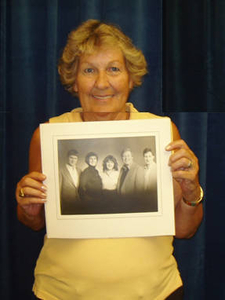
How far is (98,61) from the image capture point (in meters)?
0.98

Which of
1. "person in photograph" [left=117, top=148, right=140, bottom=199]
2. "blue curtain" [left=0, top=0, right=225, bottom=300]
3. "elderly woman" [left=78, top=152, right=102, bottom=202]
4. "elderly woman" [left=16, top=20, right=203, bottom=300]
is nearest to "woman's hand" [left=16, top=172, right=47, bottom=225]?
"elderly woman" [left=16, top=20, right=203, bottom=300]

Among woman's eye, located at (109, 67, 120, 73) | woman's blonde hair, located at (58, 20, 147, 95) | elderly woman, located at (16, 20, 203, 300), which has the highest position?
woman's blonde hair, located at (58, 20, 147, 95)

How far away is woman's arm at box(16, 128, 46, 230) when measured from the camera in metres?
0.83

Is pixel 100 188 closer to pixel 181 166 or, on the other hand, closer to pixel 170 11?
pixel 181 166

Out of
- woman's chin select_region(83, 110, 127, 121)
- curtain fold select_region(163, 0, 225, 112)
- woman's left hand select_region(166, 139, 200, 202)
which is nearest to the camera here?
woman's left hand select_region(166, 139, 200, 202)

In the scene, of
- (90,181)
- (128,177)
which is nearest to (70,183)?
(90,181)

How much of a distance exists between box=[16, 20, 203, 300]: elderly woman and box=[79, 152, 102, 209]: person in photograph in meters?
0.11

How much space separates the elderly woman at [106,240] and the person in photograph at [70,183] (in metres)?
0.05

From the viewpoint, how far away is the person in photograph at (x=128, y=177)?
845 mm

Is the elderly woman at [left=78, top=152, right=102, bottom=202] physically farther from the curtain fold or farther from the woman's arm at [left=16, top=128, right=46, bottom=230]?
the curtain fold

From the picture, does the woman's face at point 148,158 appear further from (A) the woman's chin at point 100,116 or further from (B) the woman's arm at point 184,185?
(A) the woman's chin at point 100,116

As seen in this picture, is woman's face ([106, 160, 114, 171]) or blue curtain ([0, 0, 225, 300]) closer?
woman's face ([106, 160, 114, 171])

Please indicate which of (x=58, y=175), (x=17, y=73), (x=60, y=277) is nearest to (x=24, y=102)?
(x=17, y=73)

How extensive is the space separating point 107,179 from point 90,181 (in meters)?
0.05
